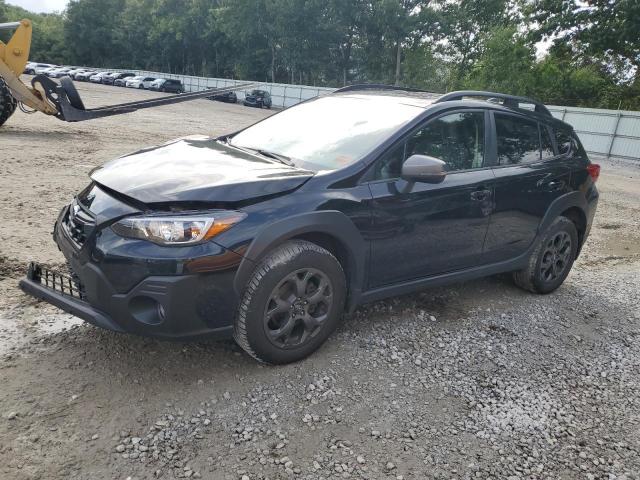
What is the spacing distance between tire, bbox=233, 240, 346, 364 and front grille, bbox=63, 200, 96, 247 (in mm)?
942

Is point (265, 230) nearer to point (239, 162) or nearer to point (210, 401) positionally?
point (239, 162)

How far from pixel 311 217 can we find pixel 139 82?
49.4m

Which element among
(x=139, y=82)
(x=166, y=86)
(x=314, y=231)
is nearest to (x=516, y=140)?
(x=314, y=231)

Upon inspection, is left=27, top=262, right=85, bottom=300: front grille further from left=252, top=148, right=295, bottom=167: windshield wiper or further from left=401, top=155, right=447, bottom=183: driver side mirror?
left=401, top=155, right=447, bottom=183: driver side mirror

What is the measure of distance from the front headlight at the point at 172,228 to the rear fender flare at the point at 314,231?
0.23 metres

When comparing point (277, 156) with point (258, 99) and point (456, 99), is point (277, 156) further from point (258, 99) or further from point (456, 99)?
point (258, 99)

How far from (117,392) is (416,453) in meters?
1.62

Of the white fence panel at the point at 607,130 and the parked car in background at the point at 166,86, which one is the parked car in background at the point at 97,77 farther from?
the white fence panel at the point at 607,130

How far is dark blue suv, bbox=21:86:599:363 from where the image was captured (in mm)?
2783

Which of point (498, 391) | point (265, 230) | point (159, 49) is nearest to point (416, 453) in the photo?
point (498, 391)

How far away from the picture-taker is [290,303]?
314cm

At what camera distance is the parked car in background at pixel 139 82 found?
4703 centimetres

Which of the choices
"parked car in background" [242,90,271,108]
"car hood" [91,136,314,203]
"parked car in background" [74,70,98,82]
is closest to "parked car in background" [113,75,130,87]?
"parked car in background" [74,70,98,82]

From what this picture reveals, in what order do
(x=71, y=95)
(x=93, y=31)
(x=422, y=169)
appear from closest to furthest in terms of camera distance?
(x=422, y=169) → (x=71, y=95) → (x=93, y=31)
